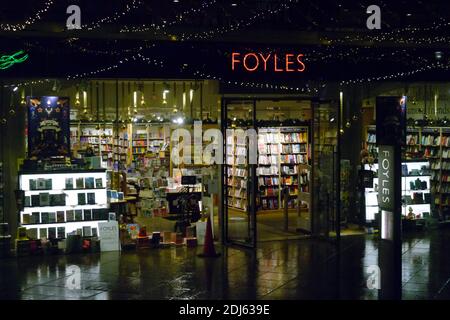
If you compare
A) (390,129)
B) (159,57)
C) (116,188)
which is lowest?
(116,188)

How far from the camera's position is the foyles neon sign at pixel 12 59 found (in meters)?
12.9

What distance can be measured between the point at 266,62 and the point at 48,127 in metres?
4.62

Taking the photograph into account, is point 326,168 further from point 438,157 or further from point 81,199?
point 81,199

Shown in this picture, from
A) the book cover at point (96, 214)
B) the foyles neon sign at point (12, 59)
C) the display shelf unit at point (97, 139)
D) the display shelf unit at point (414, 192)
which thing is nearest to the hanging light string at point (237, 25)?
the foyles neon sign at point (12, 59)

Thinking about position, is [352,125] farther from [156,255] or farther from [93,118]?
[93,118]

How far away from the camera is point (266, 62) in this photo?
14.5m

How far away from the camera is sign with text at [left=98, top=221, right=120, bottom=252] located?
13656 mm

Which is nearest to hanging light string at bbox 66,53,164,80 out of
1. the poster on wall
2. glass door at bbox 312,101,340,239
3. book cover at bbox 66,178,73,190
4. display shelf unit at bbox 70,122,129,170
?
the poster on wall

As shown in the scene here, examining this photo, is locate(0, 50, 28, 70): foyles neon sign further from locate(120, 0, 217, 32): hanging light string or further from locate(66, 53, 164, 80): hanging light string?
locate(120, 0, 217, 32): hanging light string

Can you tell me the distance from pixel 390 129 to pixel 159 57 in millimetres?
6126

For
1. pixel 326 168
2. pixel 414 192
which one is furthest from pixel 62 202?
pixel 414 192

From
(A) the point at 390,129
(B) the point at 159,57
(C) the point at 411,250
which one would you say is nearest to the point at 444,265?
(C) the point at 411,250

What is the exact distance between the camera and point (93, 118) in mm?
21656

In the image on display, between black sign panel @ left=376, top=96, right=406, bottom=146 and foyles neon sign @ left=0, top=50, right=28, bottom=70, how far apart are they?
6720mm
